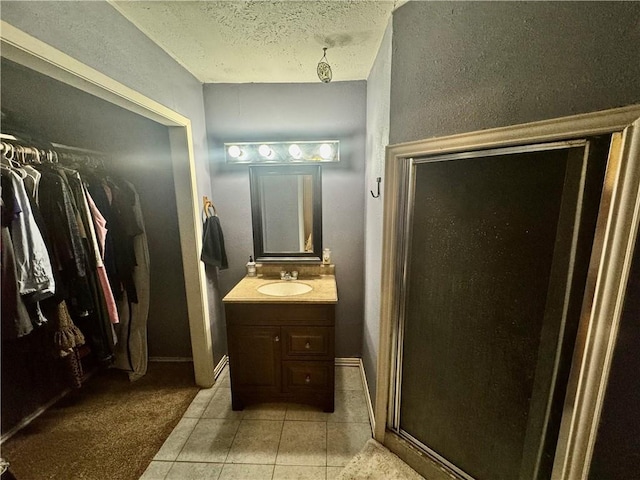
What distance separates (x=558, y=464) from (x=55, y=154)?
2698mm

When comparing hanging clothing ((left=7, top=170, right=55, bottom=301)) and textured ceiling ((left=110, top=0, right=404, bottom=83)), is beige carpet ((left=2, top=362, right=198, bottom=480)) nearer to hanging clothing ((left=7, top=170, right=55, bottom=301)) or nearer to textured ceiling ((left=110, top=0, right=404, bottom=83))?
hanging clothing ((left=7, top=170, right=55, bottom=301))

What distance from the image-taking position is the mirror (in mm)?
2031

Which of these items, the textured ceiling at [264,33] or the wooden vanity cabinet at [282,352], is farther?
the wooden vanity cabinet at [282,352]

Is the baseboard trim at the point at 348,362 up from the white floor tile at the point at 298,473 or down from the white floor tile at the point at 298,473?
up

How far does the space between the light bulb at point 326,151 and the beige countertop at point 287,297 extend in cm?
99

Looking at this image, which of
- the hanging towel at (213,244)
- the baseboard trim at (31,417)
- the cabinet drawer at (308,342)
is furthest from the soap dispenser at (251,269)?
the baseboard trim at (31,417)

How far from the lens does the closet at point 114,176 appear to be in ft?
5.01

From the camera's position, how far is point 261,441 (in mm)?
1579

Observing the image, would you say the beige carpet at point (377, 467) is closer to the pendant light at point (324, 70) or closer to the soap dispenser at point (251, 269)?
the soap dispenser at point (251, 269)

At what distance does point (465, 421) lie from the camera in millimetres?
1062

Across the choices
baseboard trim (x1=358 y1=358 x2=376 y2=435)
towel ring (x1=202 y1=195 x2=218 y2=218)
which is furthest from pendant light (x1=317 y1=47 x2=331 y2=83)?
baseboard trim (x1=358 y1=358 x2=376 y2=435)

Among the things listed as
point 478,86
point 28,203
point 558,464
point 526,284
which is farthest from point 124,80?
point 558,464

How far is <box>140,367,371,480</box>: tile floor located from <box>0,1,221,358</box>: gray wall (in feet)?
5.76

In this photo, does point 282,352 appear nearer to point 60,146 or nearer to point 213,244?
point 213,244
